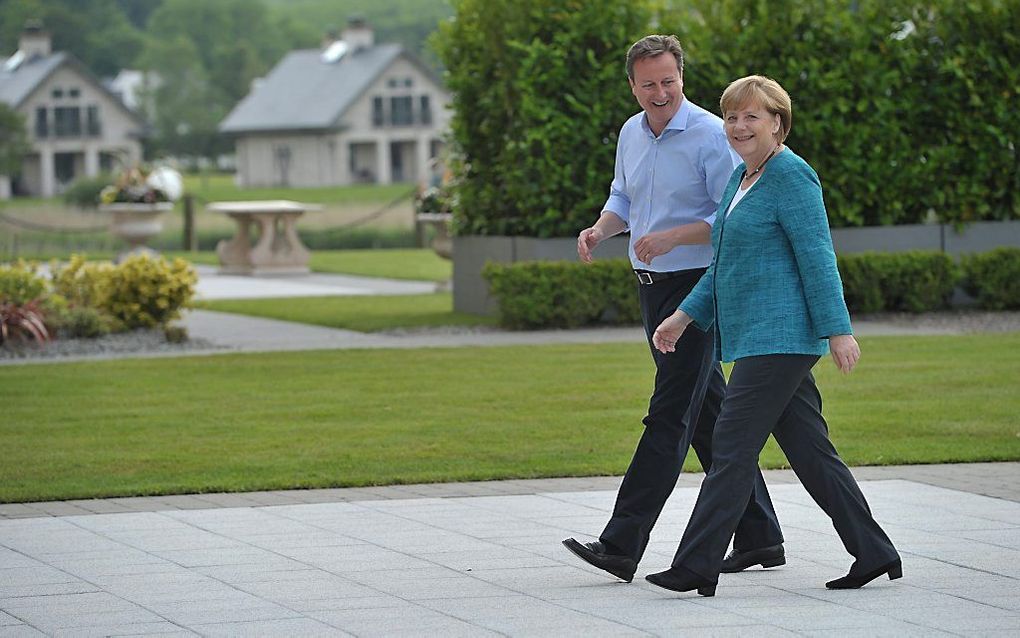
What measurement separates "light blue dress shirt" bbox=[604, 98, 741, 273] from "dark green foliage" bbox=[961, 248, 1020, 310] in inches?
445

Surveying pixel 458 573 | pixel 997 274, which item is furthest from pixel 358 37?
pixel 458 573

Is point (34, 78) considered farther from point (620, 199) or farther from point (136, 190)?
point (620, 199)

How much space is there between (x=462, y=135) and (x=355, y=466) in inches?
378

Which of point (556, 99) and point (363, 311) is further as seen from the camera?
point (363, 311)

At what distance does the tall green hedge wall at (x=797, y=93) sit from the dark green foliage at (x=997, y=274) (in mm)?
911

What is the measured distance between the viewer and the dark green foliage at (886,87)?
1691cm

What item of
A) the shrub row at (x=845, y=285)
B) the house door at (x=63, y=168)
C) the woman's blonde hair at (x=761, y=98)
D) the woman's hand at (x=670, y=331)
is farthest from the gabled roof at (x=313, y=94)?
the woman's blonde hair at (x=761, y=98)

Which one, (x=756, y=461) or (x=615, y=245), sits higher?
(x=615, y=245)

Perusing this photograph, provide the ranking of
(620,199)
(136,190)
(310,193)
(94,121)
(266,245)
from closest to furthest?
(620,199) → (266,245) → (136,190) → (310,193) → (94,121)

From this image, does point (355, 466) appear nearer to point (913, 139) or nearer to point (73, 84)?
point (913, 139)

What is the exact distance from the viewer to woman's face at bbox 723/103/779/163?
18.0 ft

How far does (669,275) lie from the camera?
6066mm

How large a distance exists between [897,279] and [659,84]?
35.8 ft

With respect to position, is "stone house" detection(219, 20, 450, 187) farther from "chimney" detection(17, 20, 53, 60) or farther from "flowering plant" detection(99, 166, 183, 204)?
"flowering plant" detection(99, 166, 183, 204)
